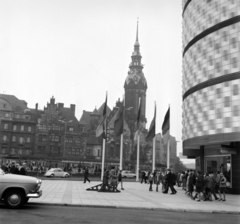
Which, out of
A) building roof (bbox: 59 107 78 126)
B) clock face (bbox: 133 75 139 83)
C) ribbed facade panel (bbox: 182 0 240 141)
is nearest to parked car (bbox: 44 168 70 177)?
ribbed facade panel (bbox: 182 0 240 141)

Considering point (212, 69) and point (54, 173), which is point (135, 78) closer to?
point (54, 173)

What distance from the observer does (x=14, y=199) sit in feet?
44.9

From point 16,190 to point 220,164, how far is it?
21251mm

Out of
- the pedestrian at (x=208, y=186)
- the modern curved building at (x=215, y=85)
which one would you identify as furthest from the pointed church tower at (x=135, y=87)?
the pedestrian at (x=208, y=186)

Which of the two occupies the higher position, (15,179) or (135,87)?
(135,87)

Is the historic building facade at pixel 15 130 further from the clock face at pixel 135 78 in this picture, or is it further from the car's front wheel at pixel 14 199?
the car's front wheel at pixel 14 199

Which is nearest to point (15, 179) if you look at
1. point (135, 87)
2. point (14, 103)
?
point (14, 103)

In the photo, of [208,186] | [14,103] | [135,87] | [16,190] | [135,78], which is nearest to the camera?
[16,190]

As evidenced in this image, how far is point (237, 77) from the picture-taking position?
27266 millimetres

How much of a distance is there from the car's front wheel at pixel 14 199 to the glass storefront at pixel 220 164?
1971 centimetres

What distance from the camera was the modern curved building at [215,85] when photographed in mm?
27453

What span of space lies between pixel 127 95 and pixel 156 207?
114 m

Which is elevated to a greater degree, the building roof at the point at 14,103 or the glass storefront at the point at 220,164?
the building roof at the point at 14,103

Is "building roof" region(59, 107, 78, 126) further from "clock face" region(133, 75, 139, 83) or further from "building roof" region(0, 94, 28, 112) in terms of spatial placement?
Result: "clock face" region(133, 75, 139, 83)
